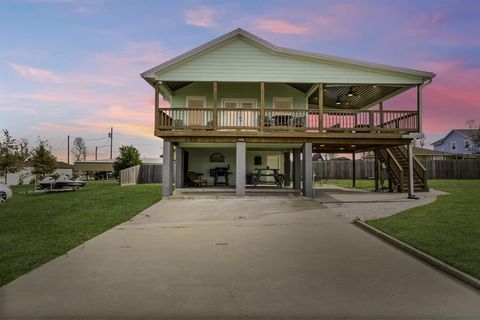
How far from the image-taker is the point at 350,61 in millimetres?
14664

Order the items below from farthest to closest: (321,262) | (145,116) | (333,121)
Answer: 1. (145,116)
2. (333,121)
3. (321,262)

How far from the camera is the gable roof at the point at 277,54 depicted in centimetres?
1455

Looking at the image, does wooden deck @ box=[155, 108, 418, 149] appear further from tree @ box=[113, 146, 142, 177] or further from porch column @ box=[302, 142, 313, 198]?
tree @ box=[113, 146, 142, 177]

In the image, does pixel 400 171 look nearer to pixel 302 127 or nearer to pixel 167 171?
pixel 302 127

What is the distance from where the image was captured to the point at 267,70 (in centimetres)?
1493

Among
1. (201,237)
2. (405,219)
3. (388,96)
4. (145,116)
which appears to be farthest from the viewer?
(145,116)

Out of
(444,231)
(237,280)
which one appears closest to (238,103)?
(444,231)

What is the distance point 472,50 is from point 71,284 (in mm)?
17266

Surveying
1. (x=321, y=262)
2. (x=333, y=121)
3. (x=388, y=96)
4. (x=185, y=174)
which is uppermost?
(x=388, y=96)

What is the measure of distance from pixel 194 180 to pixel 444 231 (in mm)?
12579

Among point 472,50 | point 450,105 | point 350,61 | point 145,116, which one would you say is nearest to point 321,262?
point 350,61

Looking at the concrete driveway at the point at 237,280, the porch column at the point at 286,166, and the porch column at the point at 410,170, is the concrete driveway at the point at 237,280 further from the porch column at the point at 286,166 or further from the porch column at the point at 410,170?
the porch column at the point at 286,166

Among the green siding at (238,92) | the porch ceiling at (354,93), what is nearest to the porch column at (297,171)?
the green siding at (238,92)

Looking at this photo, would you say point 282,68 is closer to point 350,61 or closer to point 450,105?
point 350,61
